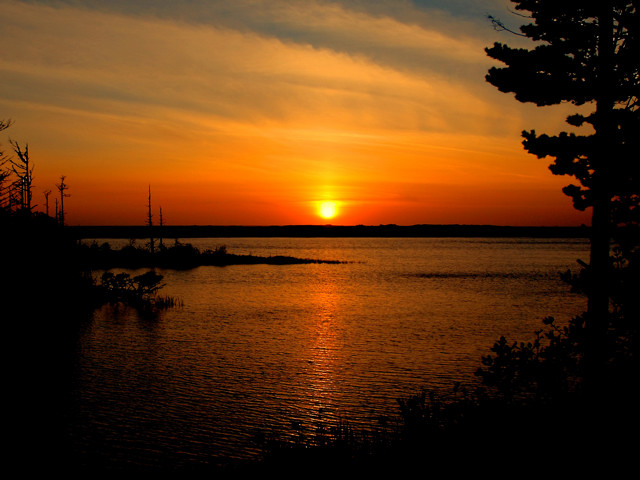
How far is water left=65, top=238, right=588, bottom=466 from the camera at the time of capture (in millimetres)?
16141

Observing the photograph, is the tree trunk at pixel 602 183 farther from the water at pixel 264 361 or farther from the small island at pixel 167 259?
the small island at pixel 167 259

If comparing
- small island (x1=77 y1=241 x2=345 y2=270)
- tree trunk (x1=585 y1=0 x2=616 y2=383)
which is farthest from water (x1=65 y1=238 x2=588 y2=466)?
small island (x1=77 y1=241 x2=345 y2=270)

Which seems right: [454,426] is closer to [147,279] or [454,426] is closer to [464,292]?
[147,279]

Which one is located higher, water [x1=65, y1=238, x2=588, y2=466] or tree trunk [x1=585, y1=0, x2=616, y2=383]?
tree trunk [x1=585, y1=0, x2=616, y2=383]

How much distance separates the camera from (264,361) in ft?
84.4

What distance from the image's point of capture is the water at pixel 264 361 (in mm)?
16141

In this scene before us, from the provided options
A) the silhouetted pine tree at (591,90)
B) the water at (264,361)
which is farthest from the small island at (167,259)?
the silhouetted pine tree at (591,90)

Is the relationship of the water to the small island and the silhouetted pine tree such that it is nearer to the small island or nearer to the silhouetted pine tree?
the silhouetted pine tree

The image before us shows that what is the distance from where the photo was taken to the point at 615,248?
1280cm

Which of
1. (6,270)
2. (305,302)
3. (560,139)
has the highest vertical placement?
(560,139)

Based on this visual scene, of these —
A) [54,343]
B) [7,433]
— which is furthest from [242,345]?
[7,433]

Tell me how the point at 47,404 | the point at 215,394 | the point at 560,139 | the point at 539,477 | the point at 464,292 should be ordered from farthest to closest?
the point at 464,292 < the point at 215,394 < the point at 47,404 < the point at 560,139 < the point at 539,477

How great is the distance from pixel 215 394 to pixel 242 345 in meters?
9.47

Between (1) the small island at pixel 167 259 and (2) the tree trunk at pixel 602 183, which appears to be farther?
(1) the small island at pixel 167 259
